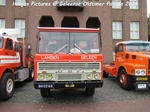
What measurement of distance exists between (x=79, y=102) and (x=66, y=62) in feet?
6.04


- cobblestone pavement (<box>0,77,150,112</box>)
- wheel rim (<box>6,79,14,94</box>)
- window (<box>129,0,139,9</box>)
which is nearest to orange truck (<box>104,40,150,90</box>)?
cobblestone pavement (<box>0,77,150,112</box>)

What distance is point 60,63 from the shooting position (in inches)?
223

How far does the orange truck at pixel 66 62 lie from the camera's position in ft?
18.4

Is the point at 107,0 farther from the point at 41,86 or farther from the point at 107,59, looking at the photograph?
the point at 41,86

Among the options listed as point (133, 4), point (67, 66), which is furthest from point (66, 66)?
point (133, 4)

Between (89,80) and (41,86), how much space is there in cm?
173

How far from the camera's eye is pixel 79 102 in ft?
20.8

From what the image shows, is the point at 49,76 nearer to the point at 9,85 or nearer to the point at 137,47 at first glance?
the point at 9,85

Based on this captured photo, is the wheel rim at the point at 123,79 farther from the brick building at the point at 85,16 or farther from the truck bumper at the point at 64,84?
the brick building at the point at 85,16

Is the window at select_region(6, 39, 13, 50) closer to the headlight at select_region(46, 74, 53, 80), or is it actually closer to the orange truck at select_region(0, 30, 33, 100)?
the orange truck at select_region(0, 30, 33, 100)

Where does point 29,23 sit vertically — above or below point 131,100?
above

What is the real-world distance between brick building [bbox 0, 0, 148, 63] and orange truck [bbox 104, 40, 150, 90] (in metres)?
10.6

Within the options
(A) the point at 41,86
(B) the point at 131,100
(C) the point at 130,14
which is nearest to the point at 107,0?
(C) the point at 130,14

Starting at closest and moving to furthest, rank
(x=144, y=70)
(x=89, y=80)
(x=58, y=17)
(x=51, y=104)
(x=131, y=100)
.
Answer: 1. (x=89, y=80)
2. (x=51, y=104)
3. (x=131, y=100)
4. (x=144, y=70)
5. (x=58, y=17)
